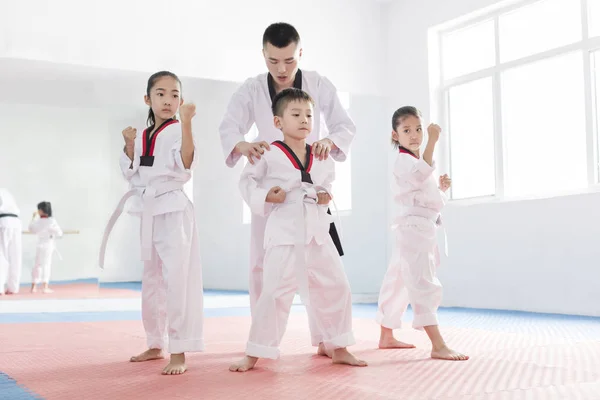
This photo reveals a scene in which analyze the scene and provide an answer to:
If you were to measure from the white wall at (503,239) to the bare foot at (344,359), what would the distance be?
10.00 feet

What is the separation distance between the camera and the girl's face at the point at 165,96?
2.80m

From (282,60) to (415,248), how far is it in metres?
1.08

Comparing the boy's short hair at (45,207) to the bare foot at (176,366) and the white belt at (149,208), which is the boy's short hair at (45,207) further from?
the bare foot at (176,366)

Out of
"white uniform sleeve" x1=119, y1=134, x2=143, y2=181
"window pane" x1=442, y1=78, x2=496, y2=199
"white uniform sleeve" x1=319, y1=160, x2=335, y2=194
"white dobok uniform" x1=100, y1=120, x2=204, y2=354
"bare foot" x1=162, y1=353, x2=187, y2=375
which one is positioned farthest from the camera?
"window pane" x1=442, y1=78, x2=496, y2=199

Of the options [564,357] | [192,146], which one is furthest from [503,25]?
[192,146]

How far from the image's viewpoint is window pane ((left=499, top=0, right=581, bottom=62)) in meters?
5.52

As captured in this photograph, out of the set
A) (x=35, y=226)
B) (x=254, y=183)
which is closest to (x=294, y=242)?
(x=254, y=183)

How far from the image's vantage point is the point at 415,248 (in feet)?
9.94

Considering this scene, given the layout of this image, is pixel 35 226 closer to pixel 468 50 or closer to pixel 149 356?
pixel 149 356

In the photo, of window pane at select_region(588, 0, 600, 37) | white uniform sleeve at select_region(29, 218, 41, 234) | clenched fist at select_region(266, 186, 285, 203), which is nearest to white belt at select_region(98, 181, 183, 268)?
clenched fist at select_region(266, 186, 285, 203)

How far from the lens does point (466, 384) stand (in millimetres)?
2229

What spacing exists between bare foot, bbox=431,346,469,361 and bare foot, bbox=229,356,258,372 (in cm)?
84

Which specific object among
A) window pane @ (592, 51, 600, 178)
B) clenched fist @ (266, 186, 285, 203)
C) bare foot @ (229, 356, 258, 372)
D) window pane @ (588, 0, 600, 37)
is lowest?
bare foot @ (229, 356, 258, 372)

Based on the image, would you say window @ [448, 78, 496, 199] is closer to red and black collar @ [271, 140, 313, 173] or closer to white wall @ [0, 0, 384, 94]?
white wall @ [0, 0, 384, 94]
